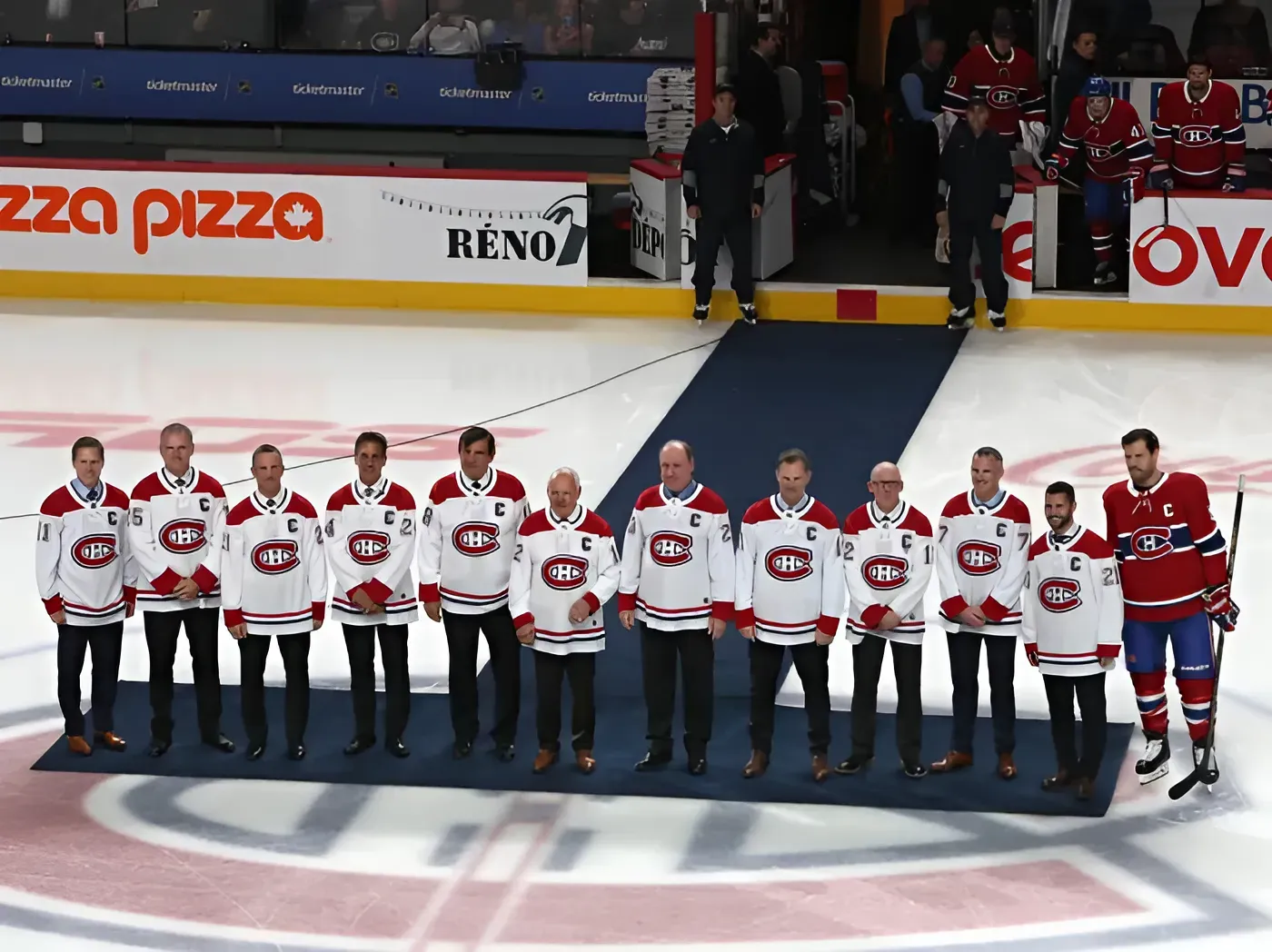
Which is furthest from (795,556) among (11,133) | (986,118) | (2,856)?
(11,133)

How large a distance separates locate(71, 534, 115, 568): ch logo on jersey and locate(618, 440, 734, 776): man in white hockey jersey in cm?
217

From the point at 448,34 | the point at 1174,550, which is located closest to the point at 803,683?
the point at 1174,550

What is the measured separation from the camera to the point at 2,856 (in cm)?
858

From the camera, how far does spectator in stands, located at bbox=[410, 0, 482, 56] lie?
21.9 metres

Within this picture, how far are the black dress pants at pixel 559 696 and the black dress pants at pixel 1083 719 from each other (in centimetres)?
187

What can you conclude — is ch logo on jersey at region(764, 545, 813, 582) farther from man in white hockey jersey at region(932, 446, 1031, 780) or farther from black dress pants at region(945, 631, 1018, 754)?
black dress pants at region(945, 631, 1018, 754)

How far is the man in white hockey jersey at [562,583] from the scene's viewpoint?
9.02 meters

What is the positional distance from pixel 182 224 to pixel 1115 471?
844 centimetres

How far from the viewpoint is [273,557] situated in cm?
915

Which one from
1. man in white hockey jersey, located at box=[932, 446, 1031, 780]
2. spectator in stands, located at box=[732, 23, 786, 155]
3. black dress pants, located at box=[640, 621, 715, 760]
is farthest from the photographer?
spectator in stands, located at box=[732, 23, 786, 155]

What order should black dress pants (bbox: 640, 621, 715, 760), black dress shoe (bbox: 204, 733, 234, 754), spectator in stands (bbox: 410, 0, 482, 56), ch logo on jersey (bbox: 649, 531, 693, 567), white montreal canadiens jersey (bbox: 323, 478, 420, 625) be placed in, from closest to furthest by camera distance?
ch logo on jersey (bbox: 649, 531, 693, 567) → black dress pants (bbox: 640, 621, 715, 760) → white montreal canadiens jersey (bbox: 323, 478, 420, 625) → black dress shoe (bbox: 204, 733, 234, 754) → spectator in stands (bbox: 410, 0, 482, 56)

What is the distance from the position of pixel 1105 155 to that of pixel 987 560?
28.6 feet

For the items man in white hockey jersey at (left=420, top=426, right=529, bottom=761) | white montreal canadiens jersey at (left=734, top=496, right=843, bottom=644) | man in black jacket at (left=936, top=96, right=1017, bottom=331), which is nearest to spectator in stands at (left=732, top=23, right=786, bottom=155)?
man in black jacket at (left=936, top=96, right=1017, bottom=331)

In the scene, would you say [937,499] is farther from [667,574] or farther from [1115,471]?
[667,574]
